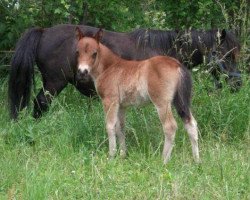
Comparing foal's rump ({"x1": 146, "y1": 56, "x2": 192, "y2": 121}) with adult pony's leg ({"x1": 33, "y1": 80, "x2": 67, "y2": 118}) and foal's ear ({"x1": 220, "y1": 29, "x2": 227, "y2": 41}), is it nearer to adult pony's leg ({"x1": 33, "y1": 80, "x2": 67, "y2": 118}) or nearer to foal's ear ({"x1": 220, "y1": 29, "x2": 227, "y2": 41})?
foal's ear ({"x1": 220, "y1": 29, "x2": 227, "y2": 41})

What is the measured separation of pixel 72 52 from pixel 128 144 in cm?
180

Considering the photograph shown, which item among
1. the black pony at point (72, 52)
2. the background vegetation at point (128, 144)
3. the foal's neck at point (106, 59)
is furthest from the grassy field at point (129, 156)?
the foal's neck at point (106, 59)

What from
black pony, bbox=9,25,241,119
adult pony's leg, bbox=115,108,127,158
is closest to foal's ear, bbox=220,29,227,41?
black pony, bbox=9,25,241,119

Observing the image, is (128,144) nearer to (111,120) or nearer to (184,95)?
(111,120)

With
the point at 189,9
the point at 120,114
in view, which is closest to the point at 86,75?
the point at 120,114

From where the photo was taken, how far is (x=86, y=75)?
549 centimetres

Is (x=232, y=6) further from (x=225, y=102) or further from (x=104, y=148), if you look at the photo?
(x=104, y=148)

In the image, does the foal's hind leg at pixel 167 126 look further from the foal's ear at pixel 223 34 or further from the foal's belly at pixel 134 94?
the foal's ear at pixel 223 34

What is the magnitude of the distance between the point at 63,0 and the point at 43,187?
471 centimetres

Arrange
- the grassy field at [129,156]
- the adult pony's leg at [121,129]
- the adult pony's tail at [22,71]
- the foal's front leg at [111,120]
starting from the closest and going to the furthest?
the grassy field at [129,156]
the foal's front leg at [111,120]
the adult pony's leg at [121,129]
the adult pony's tail at [22,71]

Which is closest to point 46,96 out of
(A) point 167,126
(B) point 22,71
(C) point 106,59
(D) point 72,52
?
(B) point 22,71

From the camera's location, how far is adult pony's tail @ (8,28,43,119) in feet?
23.2

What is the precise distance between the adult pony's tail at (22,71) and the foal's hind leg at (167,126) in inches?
93.8

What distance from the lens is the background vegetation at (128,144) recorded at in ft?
14.9
